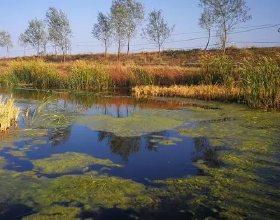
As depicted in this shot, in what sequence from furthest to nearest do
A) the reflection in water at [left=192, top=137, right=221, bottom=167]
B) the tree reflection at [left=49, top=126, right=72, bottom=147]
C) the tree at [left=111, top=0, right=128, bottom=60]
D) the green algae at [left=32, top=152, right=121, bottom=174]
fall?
the tree at [left=111, top=0, right=128, bottom=60] < the tree reflection at [left=49, top=126, right=72, bottom=147] < the reflection in water at [left=192, top=137, right=221, bottom=167] < the green algae at [left=32, top=152, right=121, bottom=174]

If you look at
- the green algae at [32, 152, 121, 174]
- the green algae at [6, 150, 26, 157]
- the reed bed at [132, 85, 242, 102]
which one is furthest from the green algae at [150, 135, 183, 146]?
the reed bed at [132, 85, 242, 102]

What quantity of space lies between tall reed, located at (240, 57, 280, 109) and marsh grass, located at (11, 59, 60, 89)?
1138 centimetres

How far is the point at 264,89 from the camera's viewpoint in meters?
9.46

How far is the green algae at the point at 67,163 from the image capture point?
171 inches

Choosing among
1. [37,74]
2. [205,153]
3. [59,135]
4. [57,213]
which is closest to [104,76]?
[37,74]

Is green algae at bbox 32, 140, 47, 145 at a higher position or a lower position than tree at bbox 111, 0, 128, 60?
lower

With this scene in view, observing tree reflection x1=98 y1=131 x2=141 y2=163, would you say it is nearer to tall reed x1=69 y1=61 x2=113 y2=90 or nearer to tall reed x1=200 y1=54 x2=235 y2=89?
tall reed x1=200 y1=54 x2=235 y2=89

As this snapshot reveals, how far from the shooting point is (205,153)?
5.28 metres

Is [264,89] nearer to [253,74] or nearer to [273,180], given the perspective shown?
[253,74]

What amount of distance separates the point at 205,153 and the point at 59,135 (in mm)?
3036

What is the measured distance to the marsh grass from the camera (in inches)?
694

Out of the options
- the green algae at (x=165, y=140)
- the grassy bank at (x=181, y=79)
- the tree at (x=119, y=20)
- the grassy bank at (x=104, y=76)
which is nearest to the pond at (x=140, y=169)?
the green algae at (x=165, y=140)

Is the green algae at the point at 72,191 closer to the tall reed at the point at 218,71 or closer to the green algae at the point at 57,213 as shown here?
the green algae at the point at 57,213

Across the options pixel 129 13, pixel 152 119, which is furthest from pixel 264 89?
pixel 129 13
